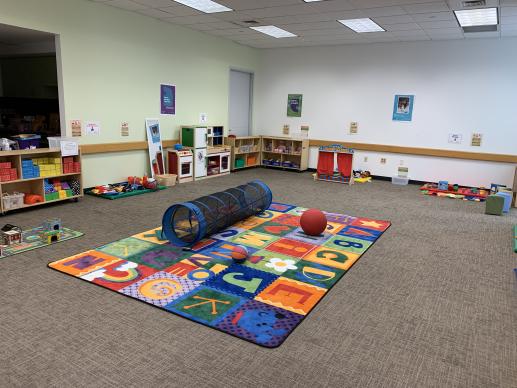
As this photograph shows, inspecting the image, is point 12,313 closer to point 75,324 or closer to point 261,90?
point 75,324

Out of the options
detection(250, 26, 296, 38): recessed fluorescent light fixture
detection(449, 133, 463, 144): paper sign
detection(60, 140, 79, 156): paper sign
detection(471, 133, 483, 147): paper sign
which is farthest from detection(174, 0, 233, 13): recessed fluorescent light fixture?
detection(471, 133, 483, 147): paper sign

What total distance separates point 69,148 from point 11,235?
2050mm

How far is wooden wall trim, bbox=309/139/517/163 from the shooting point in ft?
26.8

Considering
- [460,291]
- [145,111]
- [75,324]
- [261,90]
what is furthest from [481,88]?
[75,324]

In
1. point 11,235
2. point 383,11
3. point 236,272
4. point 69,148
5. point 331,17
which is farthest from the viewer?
point 331,17

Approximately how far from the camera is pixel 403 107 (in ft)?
30.0

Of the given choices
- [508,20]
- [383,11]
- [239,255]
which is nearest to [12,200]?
[239,255]

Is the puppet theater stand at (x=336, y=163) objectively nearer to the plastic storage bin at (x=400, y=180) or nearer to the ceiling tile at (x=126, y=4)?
the plastic storage bin at (x=400, y=180)

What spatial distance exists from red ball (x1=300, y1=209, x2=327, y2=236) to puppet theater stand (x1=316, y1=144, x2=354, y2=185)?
13.6 feet

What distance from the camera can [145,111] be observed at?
7688 millimetres

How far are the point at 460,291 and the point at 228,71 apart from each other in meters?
7.80

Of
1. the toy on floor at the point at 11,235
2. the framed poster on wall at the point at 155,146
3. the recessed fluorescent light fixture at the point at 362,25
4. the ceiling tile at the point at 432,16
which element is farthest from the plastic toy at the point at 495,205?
the toy on floor at the point at 11,235

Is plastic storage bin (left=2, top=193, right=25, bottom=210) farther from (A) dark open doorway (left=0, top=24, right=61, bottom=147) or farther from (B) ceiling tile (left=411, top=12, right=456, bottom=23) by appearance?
(B) ceiling tile (left=411, top=12, right=456, bottom=23)

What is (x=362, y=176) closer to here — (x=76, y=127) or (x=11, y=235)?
(x=76, y=127)
